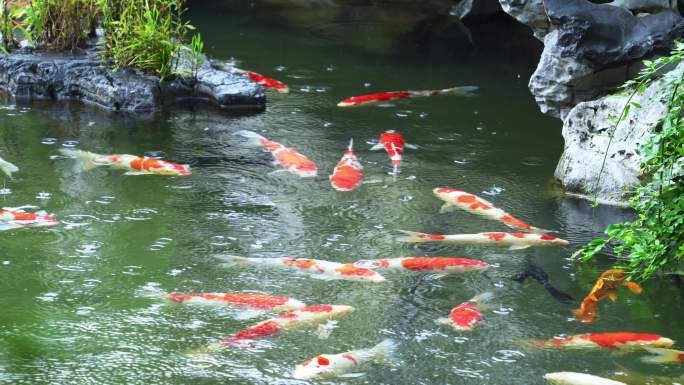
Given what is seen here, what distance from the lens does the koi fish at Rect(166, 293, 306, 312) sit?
532cm

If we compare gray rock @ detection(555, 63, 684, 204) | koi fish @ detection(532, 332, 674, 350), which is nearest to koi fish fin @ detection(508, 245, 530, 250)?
gray rock @ detection(555, 63, 684, 204)

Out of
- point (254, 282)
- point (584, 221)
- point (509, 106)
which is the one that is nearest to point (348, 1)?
point (509, 106)

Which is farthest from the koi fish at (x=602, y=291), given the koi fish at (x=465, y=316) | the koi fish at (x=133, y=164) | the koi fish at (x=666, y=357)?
the koi fish at (x=133, y=164)

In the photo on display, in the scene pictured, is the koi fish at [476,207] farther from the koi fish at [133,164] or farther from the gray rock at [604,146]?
the koi fish at [133,164]

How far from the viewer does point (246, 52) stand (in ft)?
37.9

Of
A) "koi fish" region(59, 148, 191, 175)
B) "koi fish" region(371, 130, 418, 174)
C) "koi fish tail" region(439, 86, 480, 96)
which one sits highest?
"koi fish tail" region(439, 86, 480, 96)

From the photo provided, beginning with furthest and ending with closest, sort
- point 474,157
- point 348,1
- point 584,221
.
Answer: point 348,1, point 474,157, point 584,221

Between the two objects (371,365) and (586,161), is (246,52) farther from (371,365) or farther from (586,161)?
(371,365)

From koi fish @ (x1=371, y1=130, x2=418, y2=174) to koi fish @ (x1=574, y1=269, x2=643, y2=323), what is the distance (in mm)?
2410

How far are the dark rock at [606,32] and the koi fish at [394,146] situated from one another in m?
1.55

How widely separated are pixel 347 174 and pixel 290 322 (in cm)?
252

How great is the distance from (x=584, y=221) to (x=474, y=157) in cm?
147

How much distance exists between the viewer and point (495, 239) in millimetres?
6340

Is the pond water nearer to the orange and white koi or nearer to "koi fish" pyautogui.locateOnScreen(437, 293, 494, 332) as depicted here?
"koi fish" pyautogui.locateOnScreen(437, 293, 494, 332)
